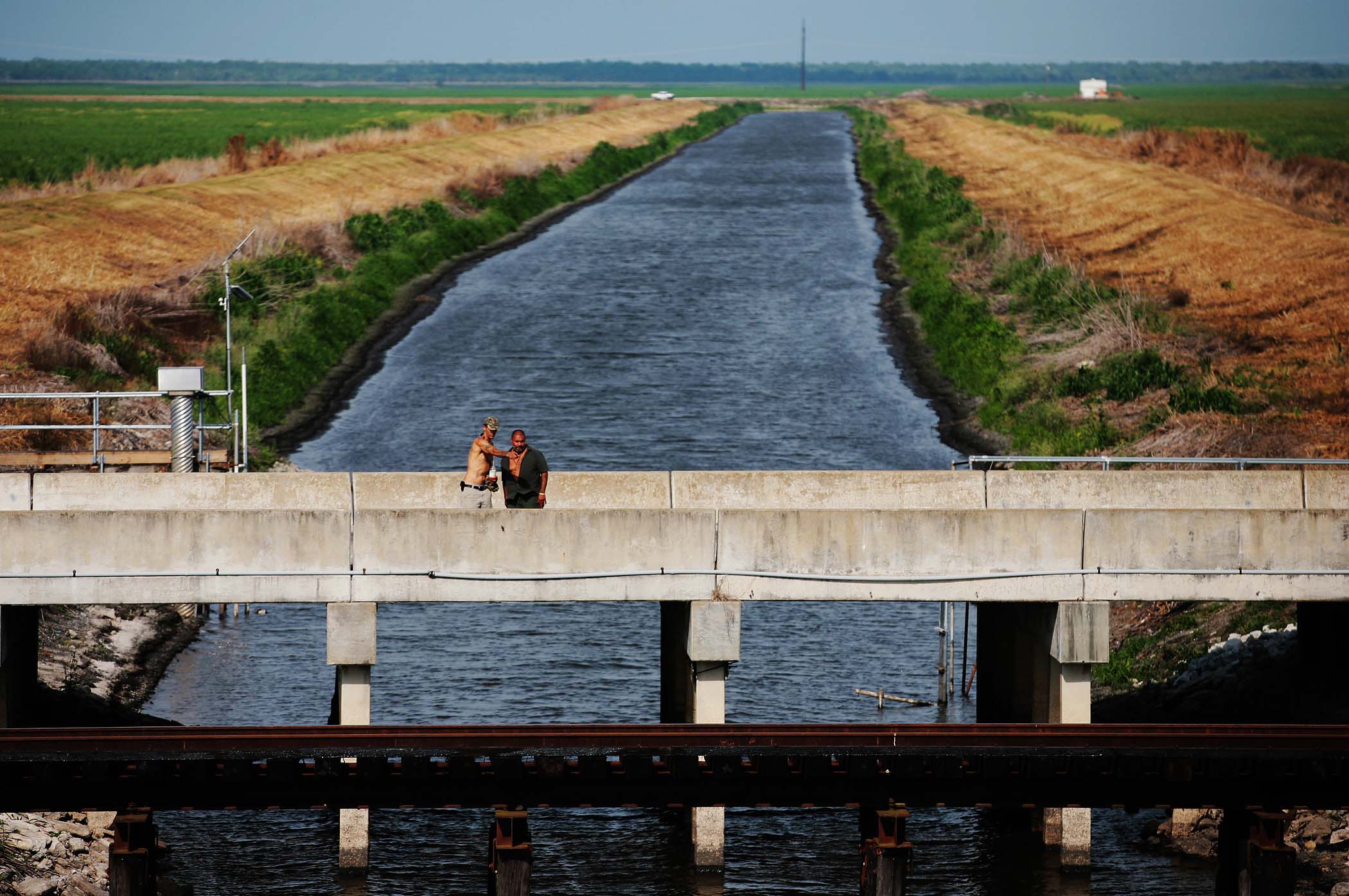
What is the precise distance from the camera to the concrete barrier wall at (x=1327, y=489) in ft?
97.1

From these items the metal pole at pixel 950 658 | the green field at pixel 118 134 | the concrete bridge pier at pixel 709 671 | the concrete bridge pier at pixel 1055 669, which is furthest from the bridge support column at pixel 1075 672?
the green field at pixel 118 134

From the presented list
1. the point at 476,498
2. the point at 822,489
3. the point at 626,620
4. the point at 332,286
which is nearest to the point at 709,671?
the point at 476,498

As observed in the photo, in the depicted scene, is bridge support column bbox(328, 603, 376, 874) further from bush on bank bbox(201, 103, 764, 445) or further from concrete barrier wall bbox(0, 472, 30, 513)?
bush on bank bbox(201, 103, 764, 445)

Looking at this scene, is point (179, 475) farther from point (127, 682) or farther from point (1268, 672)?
point (1268, 672)

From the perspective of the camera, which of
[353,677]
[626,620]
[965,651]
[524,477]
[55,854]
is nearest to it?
[55,854]

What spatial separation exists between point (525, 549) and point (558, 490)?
467 centimetres

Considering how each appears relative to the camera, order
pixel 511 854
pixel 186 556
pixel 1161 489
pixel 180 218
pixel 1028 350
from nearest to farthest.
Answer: pixel 511 854
pixel 186 556
pixel 1161 489
pixel 1028 350
pixel 180 218

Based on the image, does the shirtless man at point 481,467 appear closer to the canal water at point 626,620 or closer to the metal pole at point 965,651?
the canal water at point 626,620

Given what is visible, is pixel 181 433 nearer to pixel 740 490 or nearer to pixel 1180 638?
pixel 740 490

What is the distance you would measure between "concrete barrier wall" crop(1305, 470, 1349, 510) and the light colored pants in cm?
1248

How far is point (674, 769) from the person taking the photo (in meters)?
22.5

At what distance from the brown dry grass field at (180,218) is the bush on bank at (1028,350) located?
24686 millimetres

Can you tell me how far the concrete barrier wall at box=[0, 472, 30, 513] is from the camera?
93.5 feet

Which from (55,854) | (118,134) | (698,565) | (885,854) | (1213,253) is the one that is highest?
(118,134)
